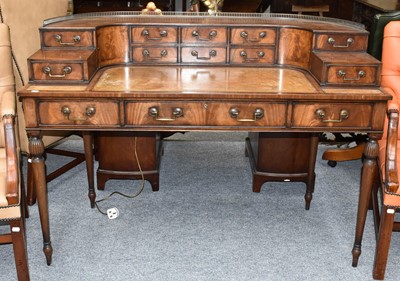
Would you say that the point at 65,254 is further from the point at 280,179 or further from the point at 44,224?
the point at 280,179

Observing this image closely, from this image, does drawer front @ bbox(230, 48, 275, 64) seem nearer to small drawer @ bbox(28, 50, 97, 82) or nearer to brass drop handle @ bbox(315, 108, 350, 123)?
brass drop handle @ bbox(315, 108, 350, 123)

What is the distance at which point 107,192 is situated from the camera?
12.6 feet

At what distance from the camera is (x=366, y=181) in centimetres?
281

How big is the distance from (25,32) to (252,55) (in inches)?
63.7

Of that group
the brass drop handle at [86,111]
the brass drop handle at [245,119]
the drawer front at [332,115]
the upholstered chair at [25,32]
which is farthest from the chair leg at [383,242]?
the upholstered chair at [25,32]

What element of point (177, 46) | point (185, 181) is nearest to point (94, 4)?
point (185, 181)

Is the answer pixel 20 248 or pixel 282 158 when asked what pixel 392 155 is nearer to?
pixel 282 158

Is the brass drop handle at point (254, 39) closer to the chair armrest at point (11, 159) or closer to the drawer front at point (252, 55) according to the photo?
the drawer front at point (252, 55)

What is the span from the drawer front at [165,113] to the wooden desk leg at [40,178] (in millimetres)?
446

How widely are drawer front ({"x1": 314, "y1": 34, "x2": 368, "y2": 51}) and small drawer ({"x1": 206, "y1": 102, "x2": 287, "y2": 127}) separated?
53 centimetres

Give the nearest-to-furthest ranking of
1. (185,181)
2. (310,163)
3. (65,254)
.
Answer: (65,254)
(310,163)
(185,181)

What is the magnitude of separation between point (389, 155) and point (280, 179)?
1.15 metres

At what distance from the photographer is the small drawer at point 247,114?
8.70ft

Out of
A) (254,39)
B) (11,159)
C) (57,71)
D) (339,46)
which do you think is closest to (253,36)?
(254,39)
